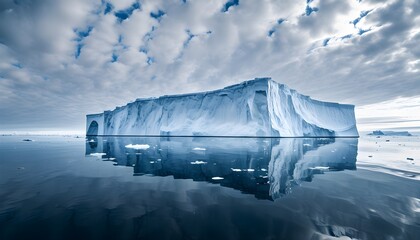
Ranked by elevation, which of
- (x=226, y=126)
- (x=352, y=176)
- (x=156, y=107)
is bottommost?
(x=352, y=176)

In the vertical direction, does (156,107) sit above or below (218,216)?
above

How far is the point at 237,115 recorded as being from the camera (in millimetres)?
32281

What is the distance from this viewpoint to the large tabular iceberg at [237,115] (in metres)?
29.9

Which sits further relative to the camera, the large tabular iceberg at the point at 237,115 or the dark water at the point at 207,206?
the large tabular iceberg at the point at 237,115

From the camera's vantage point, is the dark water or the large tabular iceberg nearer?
the dark water

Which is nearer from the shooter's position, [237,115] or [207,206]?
[207,206]

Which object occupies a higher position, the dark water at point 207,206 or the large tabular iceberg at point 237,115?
the large tabular iceberg at point 237,115

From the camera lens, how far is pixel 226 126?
3231cm

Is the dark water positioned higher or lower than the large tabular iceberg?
lower

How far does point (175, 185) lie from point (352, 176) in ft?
19.3

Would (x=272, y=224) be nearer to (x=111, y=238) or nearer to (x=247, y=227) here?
(x=247, y=227)

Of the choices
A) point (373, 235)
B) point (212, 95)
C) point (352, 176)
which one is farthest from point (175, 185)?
point (212, 95)

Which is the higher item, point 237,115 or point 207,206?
point 237,115

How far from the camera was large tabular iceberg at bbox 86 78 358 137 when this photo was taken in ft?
98.0
